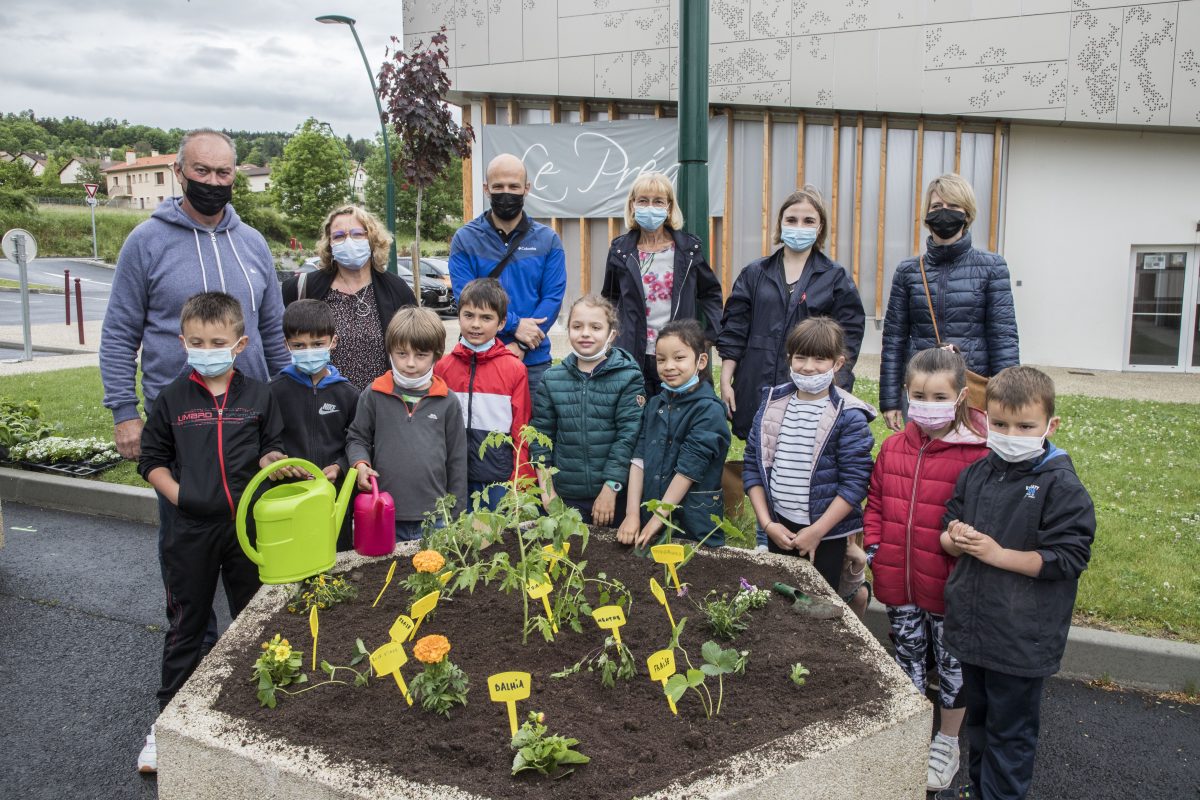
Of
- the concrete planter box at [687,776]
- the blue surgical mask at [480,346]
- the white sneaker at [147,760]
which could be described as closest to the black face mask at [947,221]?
the blue surgical mask at [480,346]

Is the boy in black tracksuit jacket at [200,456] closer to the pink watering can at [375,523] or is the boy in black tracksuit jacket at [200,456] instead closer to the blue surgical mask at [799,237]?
the pink watering can at [375,523]

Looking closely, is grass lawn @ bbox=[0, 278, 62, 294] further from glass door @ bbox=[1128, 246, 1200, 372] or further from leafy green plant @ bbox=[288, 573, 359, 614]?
leafy green plant @ bbox=[288, 573, 359, 614]

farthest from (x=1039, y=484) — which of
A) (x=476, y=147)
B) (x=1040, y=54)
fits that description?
(x=476, y=147)

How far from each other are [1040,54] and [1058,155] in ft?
4.99

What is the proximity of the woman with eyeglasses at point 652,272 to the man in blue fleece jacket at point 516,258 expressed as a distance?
0.33 meters

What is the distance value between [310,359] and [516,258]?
4.29 feet

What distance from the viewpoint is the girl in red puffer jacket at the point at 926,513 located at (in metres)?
3.02

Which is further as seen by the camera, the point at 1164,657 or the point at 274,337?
the point at 274,337

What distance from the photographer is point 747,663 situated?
2.59 metres

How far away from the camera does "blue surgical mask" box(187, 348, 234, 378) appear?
10.3 ft

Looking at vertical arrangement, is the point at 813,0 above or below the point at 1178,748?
above

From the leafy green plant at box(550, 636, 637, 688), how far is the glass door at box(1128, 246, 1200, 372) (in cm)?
1284

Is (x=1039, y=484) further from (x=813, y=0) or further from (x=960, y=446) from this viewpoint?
(x=813, y=0)

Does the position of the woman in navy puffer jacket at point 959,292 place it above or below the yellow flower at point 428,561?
above
